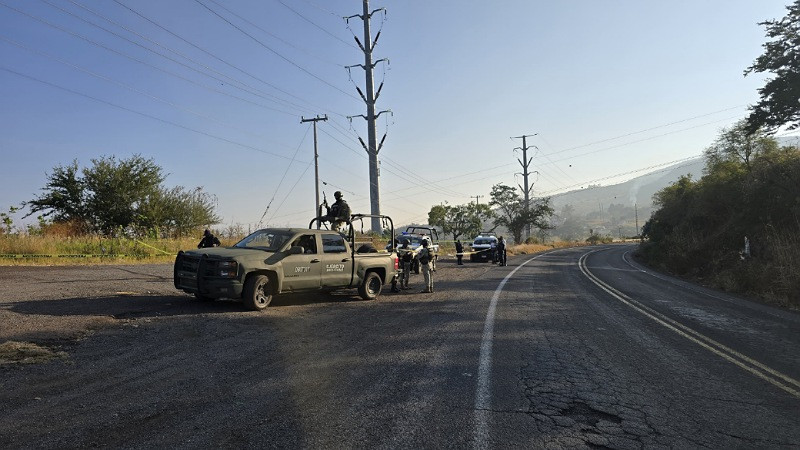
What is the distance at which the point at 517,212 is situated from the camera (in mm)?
72875

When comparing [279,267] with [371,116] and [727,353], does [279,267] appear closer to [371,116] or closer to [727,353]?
[727,353]

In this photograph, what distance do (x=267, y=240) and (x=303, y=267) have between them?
115cm

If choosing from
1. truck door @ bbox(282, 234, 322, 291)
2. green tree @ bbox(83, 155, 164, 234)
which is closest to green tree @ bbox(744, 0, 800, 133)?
truck door @ bbox(282, 234, 322, 291)

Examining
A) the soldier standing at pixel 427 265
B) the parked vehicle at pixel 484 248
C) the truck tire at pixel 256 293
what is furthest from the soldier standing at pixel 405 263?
the parked vehicle at pixel 484 248

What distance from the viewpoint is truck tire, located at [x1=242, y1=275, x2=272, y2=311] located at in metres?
9.74

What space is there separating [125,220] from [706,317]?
30438mm

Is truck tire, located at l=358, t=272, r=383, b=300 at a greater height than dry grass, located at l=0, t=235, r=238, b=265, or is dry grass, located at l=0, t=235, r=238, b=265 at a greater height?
dry grass, located at l=0, t=235, r=238, b=265

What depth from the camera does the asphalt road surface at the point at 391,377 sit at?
3965mm

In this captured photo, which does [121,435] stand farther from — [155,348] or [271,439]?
[155,348]

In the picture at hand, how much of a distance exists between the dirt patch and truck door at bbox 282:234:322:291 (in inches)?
183

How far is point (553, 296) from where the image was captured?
43.2 ft

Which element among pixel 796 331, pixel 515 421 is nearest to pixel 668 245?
pixel 796 331

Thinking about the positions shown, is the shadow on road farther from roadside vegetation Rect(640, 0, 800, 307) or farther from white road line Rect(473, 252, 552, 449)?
roadside vegetation Rect(640, 0, 800, 307)

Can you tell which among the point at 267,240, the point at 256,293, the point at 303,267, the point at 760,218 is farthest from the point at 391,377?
the point at 760,218
